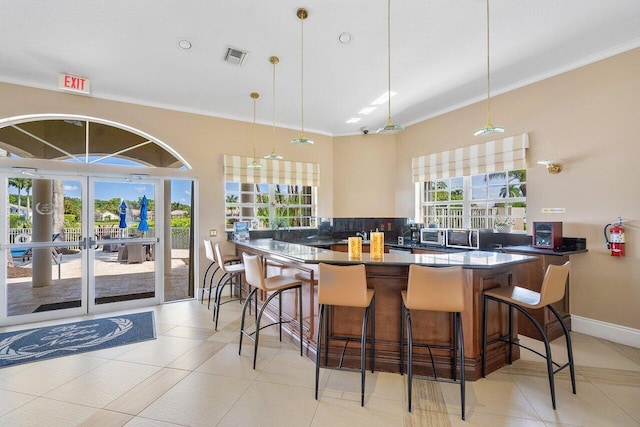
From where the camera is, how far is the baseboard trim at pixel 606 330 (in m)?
3.07

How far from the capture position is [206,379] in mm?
2533

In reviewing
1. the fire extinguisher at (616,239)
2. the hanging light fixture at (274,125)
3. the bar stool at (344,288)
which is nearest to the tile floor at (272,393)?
the bar stool at (344,288)

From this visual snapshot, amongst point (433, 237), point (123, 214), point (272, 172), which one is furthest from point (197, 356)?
point (433, 237)

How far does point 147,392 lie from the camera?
7.68 feet

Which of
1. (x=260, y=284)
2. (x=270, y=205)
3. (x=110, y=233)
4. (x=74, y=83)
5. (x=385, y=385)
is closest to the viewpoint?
(x=385, y=385)

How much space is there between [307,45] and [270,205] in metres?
3.01

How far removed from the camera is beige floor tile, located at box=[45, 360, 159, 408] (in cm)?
227

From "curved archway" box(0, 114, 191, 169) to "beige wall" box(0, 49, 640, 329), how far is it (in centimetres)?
12

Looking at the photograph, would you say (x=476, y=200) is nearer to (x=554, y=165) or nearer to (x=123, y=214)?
(x=554, y=165)

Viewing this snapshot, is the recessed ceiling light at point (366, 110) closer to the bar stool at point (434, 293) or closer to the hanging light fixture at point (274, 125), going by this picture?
the hanging light fixture at point (274, 125)

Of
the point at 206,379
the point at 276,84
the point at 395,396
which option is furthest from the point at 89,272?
the point at 395,396

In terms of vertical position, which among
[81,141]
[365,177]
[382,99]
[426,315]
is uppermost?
[382,99]

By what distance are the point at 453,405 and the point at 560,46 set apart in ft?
11.8

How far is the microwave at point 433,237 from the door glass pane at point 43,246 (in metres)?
4.98
